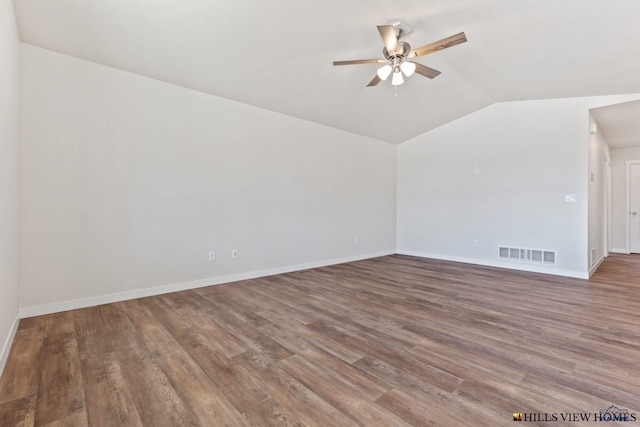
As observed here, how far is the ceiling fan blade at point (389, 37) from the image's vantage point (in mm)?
2550

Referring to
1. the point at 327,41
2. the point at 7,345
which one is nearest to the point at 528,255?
the point at 327,41

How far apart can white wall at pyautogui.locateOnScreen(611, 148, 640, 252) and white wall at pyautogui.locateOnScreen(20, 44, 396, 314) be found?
7079 mm

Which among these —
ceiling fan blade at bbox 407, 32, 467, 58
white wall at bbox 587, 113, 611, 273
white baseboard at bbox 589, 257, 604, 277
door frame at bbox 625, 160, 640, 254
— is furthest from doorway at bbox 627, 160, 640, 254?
ceiling fan blade at bbox 407, 32, 467, 58

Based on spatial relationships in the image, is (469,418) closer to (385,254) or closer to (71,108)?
(71,108)

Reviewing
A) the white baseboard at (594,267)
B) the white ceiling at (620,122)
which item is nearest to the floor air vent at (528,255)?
the white baseboard at (594,267)

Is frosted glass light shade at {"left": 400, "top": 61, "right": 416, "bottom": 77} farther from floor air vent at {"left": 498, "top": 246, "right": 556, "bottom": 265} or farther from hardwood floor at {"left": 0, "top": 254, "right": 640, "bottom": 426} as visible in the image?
floor air vent at {"left": 498, "top": 246, "right": 556, "bottom": 265}

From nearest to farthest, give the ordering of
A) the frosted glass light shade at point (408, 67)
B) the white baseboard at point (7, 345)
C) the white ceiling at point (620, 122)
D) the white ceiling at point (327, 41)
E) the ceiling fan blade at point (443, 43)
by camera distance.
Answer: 1. the white baseboard at point (7, 345)
2. the ceiling fan blade at point (443, 43)
3. the white ceiling at point (327, 41)
4. the frosted glass light shade at point (408, 67)
5. the white ceiling at point (620, 122)

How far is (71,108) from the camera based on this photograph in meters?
3.12

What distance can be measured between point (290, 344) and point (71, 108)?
10.9 ft

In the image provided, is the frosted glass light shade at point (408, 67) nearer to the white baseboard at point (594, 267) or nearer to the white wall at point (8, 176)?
the white wall at point (8, 176)

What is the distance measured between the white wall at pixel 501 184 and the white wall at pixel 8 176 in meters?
6.14

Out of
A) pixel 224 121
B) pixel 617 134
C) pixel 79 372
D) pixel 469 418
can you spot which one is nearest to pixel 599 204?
pixel 617 134

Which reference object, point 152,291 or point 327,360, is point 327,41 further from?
point 152,291

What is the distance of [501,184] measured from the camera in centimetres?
527
